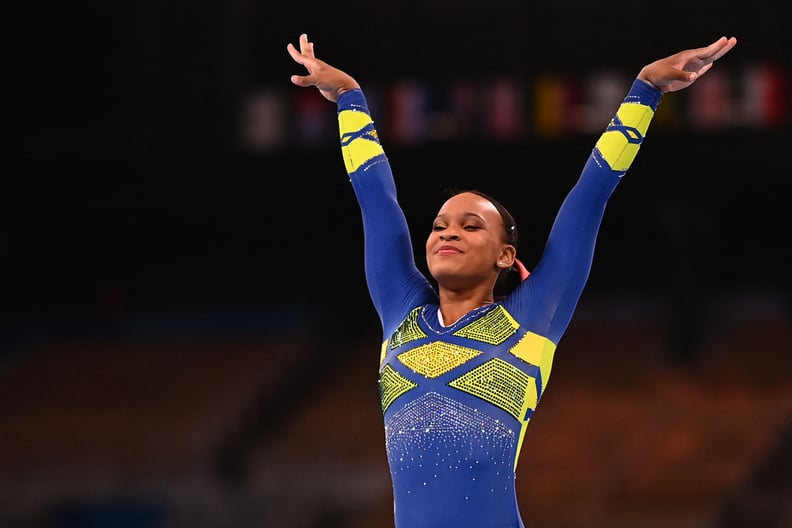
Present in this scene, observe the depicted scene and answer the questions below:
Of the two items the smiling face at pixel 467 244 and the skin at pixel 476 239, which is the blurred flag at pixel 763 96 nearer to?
the skin at pixel 476 239

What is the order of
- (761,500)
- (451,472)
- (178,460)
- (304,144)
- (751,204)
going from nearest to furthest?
1. (451,472)
2. (761,500)
3. (304,144)
4. (178,460)
5. (751,204)

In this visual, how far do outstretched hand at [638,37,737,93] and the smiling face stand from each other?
0.61 m

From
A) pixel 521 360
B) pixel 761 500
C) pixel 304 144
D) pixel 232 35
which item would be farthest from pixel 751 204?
pixel 521 360

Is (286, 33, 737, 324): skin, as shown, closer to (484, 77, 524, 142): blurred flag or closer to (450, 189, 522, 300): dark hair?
(450, 189, 522, 300): dark hair

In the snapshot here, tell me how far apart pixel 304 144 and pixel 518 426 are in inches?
360

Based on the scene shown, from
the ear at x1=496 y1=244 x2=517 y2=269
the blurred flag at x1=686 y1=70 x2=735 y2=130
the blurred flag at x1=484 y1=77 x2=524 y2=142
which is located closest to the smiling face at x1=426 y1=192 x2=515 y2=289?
the ear at x1=496 y1=244 x2=517 y2=269

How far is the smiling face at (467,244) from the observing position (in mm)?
3156

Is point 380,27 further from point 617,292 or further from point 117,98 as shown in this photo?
point 617,292

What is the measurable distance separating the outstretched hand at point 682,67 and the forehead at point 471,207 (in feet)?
1.91

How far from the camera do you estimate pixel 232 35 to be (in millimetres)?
12453

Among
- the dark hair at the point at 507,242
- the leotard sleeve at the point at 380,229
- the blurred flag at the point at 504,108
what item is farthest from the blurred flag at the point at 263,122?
the dark hair at the point at 507,242

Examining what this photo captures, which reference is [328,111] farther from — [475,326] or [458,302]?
[475,326]

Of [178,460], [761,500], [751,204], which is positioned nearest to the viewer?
[761,500]

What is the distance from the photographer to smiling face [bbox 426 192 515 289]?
3.16 meters
